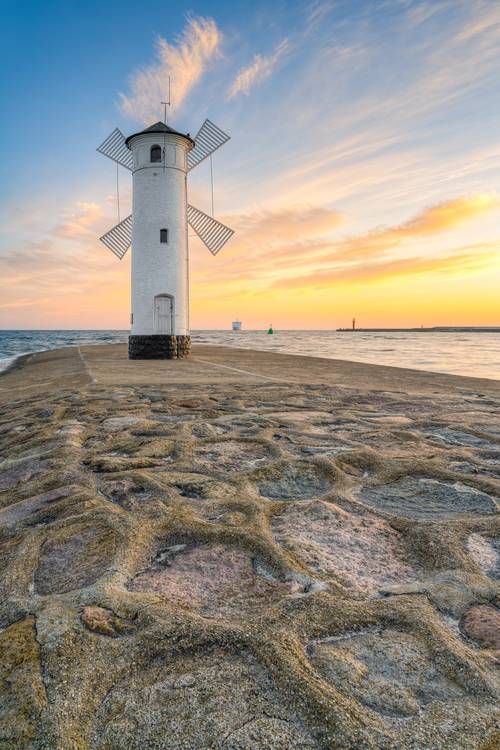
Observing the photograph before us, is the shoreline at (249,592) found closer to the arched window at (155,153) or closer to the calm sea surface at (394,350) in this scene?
the calm sea surface at (394,350)

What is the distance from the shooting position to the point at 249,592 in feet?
5.96

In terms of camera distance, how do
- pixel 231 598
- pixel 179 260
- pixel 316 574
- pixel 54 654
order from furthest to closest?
pixel 179 260 < pixel 316 574 < pixel 231 598 < pixel 54 654

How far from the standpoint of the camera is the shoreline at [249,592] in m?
1.19

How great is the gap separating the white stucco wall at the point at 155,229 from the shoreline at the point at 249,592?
46.7 feet

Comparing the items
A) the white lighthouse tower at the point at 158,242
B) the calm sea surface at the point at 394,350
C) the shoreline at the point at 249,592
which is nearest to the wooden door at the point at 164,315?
the white lighthouse tower at the point at 158,242

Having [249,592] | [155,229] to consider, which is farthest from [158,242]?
[249,592]

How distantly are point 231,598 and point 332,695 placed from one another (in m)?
0.61

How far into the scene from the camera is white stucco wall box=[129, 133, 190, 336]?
17625mm

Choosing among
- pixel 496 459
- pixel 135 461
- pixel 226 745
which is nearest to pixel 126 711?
pixel 226 745

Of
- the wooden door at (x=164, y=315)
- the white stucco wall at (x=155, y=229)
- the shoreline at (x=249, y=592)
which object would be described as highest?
the white stucco wall at (x=155, y=229)

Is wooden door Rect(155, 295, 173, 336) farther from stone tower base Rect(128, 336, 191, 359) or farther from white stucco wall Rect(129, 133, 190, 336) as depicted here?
stone tower base Rect(128, 336, 191, 359)

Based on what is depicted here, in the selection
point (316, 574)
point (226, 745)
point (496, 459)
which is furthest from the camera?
point (496, 459)

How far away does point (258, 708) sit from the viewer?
1.21m

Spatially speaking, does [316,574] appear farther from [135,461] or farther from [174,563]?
[135,461]
